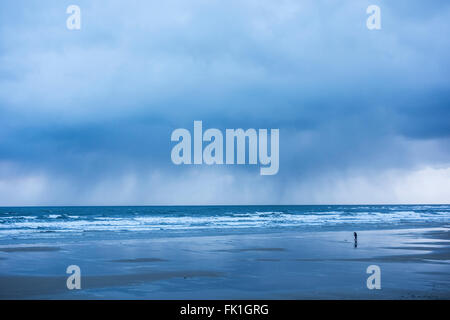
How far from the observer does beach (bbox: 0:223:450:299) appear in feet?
37.6

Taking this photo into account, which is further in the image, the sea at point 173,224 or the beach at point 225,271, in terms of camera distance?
the sea at point 173,224

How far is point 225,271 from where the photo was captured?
49.3ft

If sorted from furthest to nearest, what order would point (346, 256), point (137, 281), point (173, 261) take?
point (346, 256), point (173, 261), point (137, 281)

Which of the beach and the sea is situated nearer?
the beach

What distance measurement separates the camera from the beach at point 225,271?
11469 mm

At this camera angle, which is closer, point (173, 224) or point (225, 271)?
point (225, 271)

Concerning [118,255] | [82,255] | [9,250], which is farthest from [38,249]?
[118,255]
